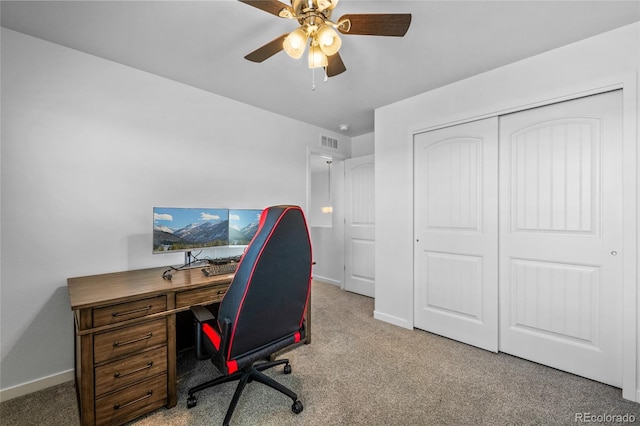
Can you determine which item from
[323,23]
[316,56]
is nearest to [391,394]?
[316,56]

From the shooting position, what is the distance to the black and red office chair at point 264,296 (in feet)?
4.42

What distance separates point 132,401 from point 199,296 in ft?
2.18

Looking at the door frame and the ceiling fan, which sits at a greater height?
the ceiling fan

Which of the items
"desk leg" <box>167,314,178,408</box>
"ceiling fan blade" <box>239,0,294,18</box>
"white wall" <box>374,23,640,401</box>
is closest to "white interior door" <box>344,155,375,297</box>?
"white wall" <box>374,23,640,401</box>

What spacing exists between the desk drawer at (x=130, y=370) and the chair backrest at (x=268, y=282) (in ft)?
2.10

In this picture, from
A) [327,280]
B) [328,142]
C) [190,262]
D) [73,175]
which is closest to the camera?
[73,175]

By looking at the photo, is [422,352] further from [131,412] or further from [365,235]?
[131,412]

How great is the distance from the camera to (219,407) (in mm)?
1752

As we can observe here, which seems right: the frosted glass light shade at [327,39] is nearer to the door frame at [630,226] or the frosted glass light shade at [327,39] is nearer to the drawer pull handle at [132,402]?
the door frame at [630,226]

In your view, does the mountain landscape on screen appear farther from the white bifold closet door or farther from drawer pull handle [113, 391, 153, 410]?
the white bifold closet door

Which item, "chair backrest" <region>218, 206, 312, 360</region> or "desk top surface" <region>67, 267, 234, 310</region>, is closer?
"chair backrest" <region>218, 206, 312, 360</region>

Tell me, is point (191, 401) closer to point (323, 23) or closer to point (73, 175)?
point (73, 175)

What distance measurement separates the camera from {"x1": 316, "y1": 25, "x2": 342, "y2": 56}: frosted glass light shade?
1381 millimetres

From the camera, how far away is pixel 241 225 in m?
2.62
